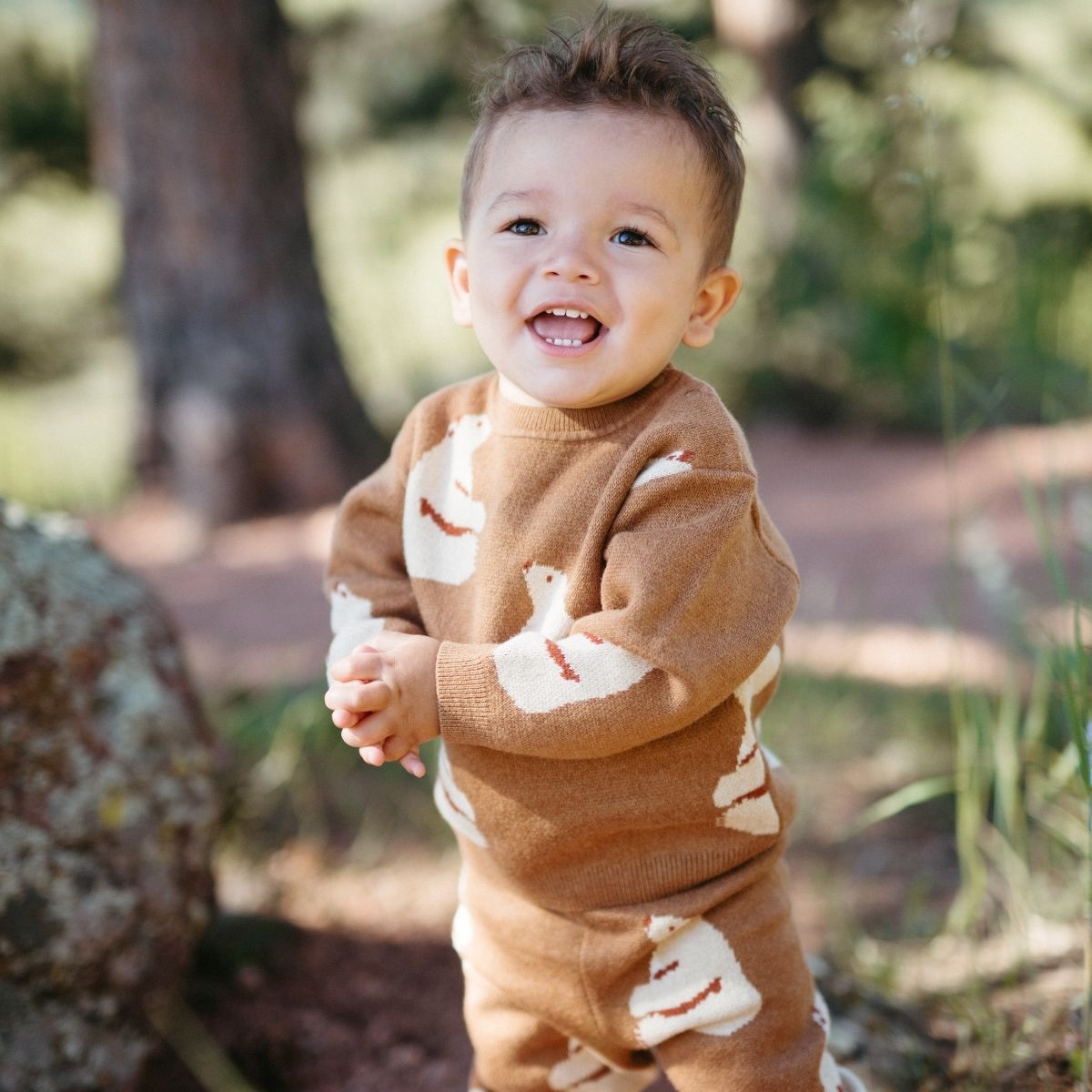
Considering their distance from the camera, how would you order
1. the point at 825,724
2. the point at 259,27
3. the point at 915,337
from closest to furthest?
the point at 825,724 < the point at 259,27 < the point at 915,337

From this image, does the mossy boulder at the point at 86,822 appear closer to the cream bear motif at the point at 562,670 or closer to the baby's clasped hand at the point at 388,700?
the baby's clasped hand at the point at 388,700

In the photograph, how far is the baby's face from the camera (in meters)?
1.19

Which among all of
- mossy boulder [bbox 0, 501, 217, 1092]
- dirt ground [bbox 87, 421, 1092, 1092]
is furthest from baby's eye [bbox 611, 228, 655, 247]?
mossy boulder [bbox 0, 501, 217, 1092]

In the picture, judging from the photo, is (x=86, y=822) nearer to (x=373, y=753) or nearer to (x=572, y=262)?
(x=373, y=753)

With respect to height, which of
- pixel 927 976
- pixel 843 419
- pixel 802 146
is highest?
pixel 802 146

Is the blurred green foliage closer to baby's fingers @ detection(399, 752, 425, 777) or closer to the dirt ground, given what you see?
the dirt ground

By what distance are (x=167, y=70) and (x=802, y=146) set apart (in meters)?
4.13

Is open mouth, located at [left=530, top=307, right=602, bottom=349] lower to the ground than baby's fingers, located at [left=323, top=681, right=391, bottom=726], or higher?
higher

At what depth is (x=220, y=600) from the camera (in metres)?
4.36

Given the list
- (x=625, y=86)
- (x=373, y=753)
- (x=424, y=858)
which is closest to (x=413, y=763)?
(x=373, y=753)

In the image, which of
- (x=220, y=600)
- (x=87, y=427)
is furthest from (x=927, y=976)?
(x=87, y=427)

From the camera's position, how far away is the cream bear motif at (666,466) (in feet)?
3.92

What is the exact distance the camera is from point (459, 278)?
1.37 m

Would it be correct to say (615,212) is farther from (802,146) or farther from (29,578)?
(802,146)
